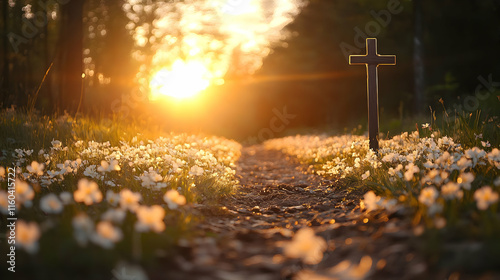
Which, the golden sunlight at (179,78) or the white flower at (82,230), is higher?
the golden sunlight at (179,78)

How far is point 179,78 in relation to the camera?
21906 mm

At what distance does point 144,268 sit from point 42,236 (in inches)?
27.6

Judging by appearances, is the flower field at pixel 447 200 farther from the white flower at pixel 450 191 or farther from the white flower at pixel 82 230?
the white flower at pixel 82 230

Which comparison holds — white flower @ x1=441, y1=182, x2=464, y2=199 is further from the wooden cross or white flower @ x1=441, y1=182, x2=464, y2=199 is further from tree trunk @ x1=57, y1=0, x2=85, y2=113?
tree trunk @ x1=57, y1=0, x2=85, y2=113

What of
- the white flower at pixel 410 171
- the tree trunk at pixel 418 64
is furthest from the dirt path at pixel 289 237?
the tree trunk at pixel 418 64

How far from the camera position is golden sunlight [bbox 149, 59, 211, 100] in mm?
22188

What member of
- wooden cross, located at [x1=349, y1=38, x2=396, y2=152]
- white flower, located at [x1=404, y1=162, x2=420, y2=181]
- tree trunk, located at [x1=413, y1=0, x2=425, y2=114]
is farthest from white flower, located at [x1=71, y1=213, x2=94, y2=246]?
tree trunk, located at [x1=413, y1=0, x2=425, y2=114]

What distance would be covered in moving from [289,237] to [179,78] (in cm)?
1951

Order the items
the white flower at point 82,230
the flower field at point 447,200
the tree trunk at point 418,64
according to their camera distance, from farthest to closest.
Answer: the tree trunk at point 418,64
the flower field at point 447,200
the white flower at point 82,230

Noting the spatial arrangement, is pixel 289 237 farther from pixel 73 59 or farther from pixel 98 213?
pixel 73 59

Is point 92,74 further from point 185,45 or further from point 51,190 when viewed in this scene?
point 51,190

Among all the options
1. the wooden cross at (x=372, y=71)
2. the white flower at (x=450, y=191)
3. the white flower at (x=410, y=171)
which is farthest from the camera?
the wooden cross at (x=372, y=71)

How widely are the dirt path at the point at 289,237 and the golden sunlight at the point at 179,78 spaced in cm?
1716

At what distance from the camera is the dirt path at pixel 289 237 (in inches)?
92.0
